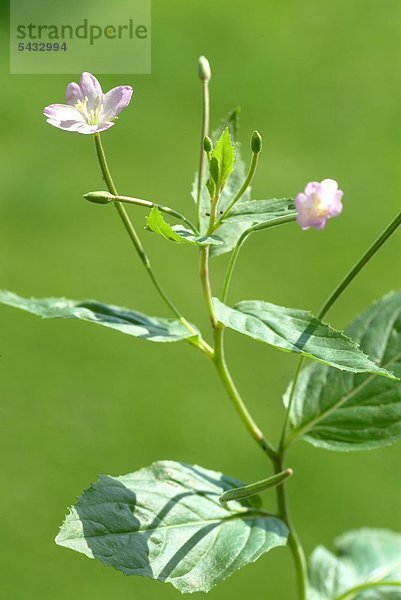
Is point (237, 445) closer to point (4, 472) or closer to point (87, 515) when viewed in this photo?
point (4, 472)

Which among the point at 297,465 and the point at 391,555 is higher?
the point at 297,465

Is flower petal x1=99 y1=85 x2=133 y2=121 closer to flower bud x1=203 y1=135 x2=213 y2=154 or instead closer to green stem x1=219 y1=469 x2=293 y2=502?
flower bud x1=203 y1=135 x2=213 y2=154

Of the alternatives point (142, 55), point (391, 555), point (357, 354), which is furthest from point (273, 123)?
point (357, 354)

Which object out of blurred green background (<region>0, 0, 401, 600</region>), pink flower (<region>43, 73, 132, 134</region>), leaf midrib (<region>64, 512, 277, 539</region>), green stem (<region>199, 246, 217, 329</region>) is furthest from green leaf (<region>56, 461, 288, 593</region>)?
Result: blurred green background (<region>0, 0, 401, 600</region>)

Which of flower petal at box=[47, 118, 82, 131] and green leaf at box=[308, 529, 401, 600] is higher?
flower petal at box=[47, 118, 82, 131]

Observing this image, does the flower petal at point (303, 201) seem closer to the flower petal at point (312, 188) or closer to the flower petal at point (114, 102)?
the flower petal at point (312, 188)

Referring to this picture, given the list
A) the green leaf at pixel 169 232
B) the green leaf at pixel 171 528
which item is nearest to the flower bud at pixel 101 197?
the green leaf at pixel 169 232

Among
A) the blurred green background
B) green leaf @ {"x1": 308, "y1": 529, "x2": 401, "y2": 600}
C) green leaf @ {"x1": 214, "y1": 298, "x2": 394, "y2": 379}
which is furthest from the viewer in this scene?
the blurred green background
